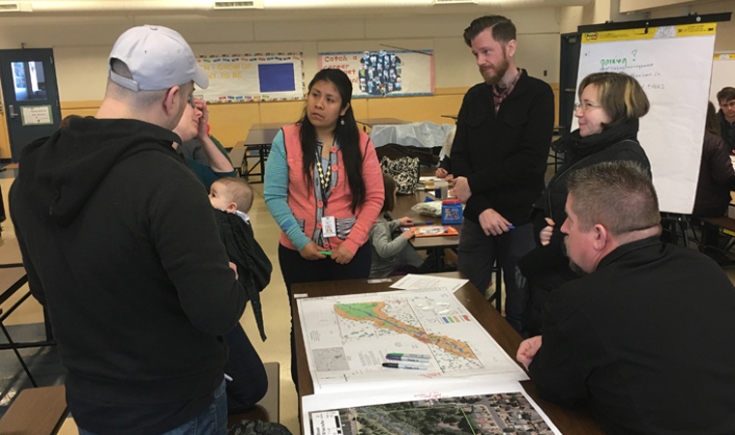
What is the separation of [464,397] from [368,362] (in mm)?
270

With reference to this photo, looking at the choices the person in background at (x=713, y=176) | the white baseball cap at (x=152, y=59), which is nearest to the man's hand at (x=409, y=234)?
the white baseball cap at (x=152, y=59)

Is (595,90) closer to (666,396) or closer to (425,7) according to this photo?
(666,396)

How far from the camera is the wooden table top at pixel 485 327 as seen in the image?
3.83 feet

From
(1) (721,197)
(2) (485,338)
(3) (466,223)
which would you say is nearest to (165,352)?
(2) (485,338)

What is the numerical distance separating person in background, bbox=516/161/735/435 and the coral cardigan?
110cm

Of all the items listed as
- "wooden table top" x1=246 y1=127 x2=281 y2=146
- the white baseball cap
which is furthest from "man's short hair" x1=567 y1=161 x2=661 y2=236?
"wooden table top" x1=246 y1=127 x2=281 y2=146

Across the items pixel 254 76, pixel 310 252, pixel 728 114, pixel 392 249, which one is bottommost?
pixel 392 249

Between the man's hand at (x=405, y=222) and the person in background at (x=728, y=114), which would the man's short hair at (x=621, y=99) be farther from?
the person in background at (x=728, y=114)

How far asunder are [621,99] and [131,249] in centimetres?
155

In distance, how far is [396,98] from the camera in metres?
11.1

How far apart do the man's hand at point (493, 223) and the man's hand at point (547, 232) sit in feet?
1.29

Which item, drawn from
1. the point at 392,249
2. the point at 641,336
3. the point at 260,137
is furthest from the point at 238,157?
the point at 641,336

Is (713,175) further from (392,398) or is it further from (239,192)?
(392,398)

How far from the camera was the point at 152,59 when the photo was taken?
3.39 ft
